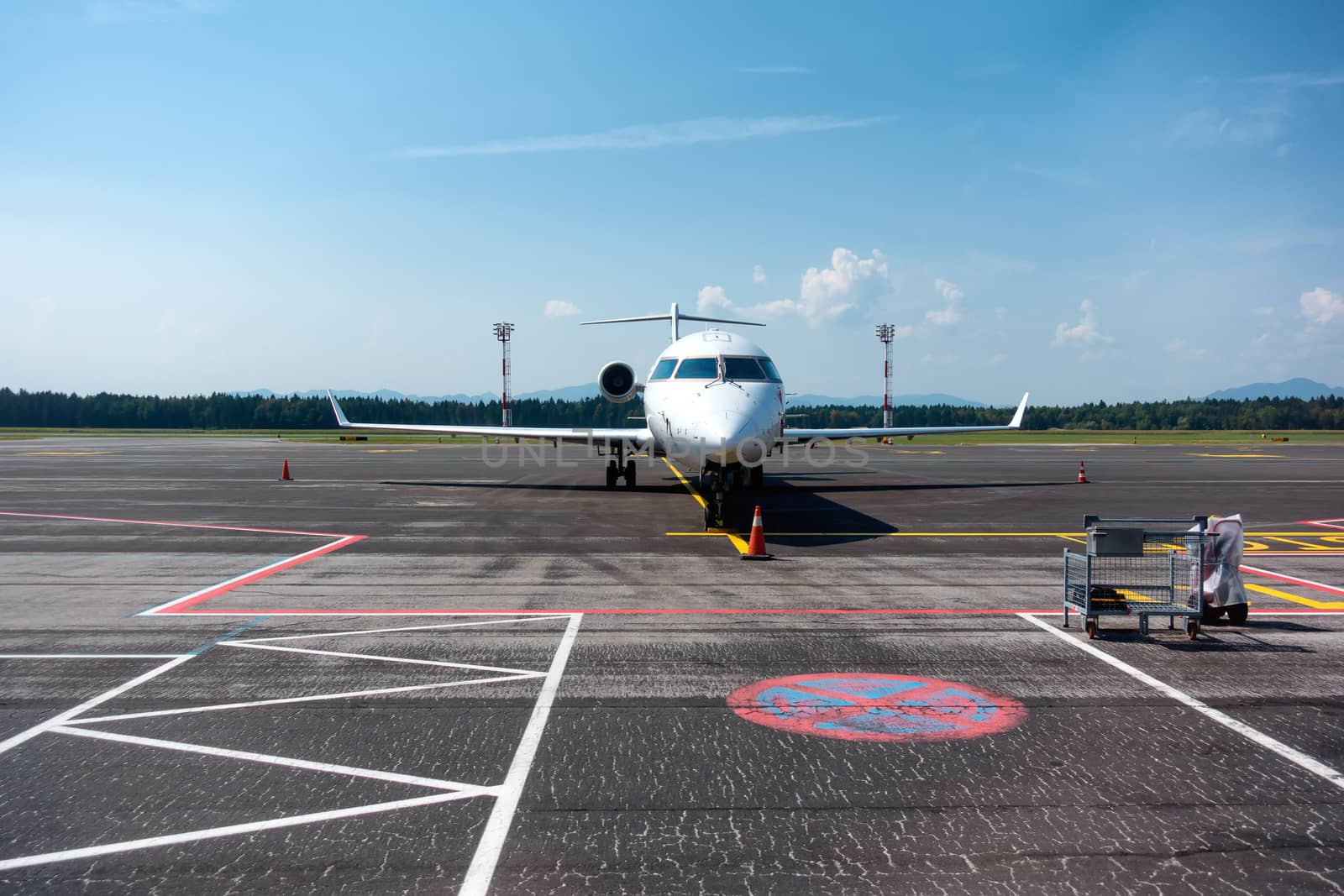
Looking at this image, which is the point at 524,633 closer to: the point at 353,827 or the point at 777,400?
the point at 353,827

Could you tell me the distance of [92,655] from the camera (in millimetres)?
7551

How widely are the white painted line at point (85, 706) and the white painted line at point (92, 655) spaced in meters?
0.16

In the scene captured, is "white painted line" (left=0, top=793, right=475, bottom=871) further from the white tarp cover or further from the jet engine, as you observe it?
the jet engine

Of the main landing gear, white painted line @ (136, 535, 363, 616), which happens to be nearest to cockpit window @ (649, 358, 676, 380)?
the main landing gear

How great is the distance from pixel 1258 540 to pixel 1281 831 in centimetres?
1305

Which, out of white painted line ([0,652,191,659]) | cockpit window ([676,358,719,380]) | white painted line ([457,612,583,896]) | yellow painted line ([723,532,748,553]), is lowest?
white painted line ([0,652,191,659])

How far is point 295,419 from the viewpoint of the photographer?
13175 cm

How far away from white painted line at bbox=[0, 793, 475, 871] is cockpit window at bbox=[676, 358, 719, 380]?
43.3 feet

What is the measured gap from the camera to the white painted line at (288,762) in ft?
15.8

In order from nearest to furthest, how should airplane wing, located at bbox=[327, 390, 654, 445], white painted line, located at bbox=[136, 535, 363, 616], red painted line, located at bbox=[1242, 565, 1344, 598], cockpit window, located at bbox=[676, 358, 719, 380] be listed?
white painted line, located at bbox=[136, 535, 363, 616] < red painted line, located at bbox=[1242, 565, 1344, 598] < cockpit window, located at bbox=[676, 358, 719, 380] < airplane wing, located at bbox=[327, 390, 654, 445]

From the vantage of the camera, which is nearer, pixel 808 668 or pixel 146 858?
pixel 146 858

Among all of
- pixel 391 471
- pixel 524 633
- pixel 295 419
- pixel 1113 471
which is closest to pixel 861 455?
pixel 1113 471

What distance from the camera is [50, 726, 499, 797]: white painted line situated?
15.8 ft

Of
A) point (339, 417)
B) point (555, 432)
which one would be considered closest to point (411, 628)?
point (555, 432)
